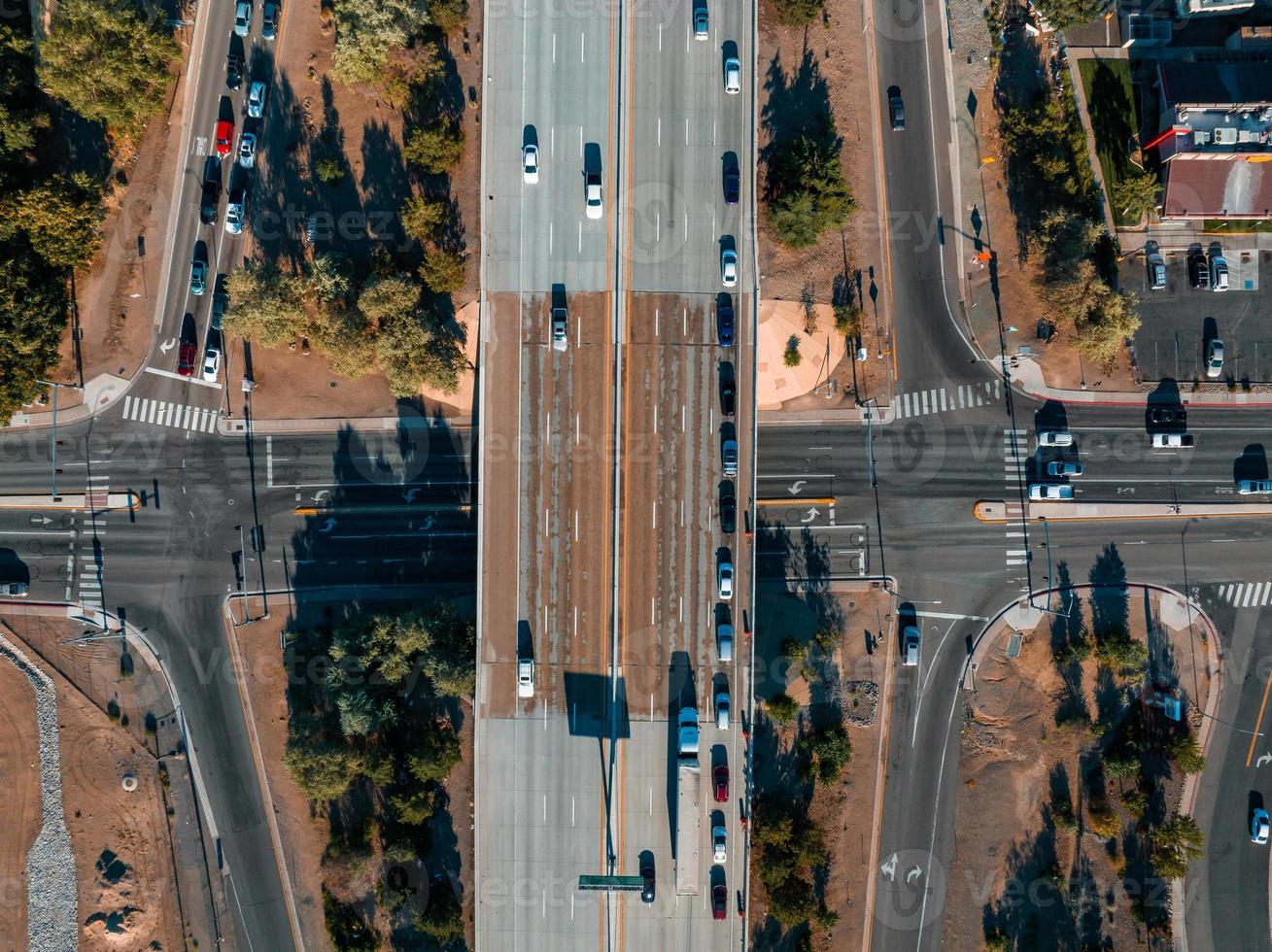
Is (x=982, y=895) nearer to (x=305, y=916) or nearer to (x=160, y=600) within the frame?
(x=305, y=916)

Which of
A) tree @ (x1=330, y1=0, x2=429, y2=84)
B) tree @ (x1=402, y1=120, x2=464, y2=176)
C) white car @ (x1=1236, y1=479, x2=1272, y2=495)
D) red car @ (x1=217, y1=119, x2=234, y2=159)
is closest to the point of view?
tree @ (x1=330, y1=0, x2=429, y2=84)

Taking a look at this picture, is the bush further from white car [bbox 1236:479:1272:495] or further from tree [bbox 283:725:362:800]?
white car [bbox 1236:479:1272:495]

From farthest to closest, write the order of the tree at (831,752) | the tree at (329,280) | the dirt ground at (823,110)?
the dirt ground at (823,110) → the tree at (831,752) → the tree at (329,280)

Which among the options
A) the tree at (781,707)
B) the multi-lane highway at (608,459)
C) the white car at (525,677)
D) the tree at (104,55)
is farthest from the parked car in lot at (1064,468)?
→ the tree at (104,55)

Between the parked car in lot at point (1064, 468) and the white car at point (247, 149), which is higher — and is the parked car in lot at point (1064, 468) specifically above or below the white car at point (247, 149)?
below

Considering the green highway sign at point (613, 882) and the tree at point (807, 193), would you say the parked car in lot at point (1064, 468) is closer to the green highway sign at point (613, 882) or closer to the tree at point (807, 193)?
the tree at point (807, 193)

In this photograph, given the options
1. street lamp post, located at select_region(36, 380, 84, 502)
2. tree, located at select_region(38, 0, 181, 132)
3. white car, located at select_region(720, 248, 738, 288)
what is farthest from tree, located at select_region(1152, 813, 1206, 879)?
tree, located at select_region(38, 0, 181, 132)

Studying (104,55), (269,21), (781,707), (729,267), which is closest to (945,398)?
Result: (729,267)

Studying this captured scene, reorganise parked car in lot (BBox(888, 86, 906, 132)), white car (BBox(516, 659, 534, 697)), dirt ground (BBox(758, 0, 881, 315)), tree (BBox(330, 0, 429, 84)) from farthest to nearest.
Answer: dirt ground (BBox(758, 0, 881, 315)), parked car in lot (BBox(888, 86, 906, 132)), white car (BBox(516, 659, 534, 697)), tree (BBox(330, 0, 429, 84))
